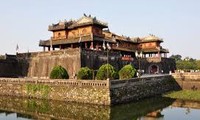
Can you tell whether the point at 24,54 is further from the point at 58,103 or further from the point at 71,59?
the point at 58,103

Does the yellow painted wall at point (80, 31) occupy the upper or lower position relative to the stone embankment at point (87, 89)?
upper

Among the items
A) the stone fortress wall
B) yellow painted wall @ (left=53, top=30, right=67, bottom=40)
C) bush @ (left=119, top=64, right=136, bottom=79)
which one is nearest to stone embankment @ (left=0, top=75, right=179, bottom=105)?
bush @ (left=119, top=64, right=136, bottom=79)

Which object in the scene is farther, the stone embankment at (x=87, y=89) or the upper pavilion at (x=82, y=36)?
the upper pavilion at (x=82, y=36)

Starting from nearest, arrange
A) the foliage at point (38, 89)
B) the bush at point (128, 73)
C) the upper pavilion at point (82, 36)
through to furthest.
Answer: the foliage at point (38, 89)
the bush at point (128, 73)
the upper pavilion at point (82, 36)

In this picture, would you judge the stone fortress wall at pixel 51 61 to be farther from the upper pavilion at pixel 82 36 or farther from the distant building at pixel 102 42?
the upper pavilion at pixel 82 36

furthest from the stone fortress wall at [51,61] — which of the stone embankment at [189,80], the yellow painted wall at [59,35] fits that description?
the stone embankment at [189,80]

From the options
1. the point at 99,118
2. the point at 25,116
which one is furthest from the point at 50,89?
the point at 99,118

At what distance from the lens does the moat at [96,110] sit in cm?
2284

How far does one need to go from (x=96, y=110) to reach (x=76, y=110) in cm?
175

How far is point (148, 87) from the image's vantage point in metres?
33.1

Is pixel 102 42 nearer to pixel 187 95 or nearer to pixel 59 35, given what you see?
pixel 59 35

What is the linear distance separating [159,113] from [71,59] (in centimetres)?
1627

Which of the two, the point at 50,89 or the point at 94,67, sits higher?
the point at 94,67

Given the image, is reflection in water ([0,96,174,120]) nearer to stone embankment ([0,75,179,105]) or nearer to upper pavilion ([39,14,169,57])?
stone embankment ([0,75,179,105])
